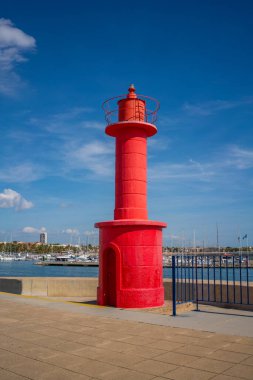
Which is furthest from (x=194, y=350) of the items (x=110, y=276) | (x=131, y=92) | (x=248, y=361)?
(x=131, y=92)

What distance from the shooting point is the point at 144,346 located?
6.36 m

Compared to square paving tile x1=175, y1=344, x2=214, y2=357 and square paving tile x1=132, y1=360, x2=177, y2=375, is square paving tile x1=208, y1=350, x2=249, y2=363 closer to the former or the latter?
square paving tile x1=175, y1=344, x2=214, y2=357

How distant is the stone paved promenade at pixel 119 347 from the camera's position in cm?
504

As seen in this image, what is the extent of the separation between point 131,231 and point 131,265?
0.98 metres

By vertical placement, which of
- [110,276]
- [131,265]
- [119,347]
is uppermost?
[131,265]

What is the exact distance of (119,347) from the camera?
20.6 feet

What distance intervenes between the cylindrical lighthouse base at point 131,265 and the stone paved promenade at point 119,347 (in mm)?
1213

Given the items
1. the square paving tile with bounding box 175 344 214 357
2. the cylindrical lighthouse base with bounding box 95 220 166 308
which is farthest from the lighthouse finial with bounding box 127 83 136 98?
the square paving tile with bounding box 175 344 214 357

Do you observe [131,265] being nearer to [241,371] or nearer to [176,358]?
[176,358]

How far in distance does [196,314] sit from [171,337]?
106 inches

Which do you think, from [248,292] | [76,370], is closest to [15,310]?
[76,370]

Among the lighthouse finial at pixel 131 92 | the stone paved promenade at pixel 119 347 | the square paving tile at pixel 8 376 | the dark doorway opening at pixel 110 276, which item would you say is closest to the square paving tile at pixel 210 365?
the stone paved promenade at pixel 119 347

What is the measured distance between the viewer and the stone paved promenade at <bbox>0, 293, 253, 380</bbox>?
504cm

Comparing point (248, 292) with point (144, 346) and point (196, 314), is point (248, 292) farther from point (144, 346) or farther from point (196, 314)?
point (144, 346)
